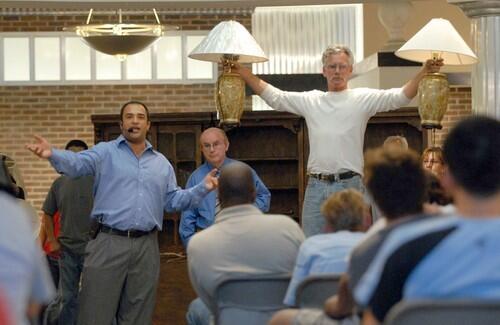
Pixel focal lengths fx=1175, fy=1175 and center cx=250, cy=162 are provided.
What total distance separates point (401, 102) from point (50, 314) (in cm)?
360

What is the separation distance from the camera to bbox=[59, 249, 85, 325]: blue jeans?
856 cm

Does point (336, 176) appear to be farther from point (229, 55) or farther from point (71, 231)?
point (71, 231)

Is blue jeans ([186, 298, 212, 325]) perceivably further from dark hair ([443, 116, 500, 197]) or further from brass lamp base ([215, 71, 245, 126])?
dark hair ([443, 116, 500, 197])

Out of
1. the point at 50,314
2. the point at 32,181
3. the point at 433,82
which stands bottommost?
the point at 50,314

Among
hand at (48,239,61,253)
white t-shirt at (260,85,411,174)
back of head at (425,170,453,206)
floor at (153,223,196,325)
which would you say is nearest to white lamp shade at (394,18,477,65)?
white t-shirt at (260,85,411,174)

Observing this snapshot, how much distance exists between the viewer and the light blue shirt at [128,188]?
6.64 metres

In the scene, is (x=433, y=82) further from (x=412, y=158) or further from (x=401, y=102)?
(x=412, y=158)

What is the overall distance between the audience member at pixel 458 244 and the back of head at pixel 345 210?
1.07 m

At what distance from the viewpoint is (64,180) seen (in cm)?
870

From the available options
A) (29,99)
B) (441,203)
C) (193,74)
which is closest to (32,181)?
(29,99)

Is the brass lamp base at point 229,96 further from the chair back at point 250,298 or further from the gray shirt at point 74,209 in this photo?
the gray shirt at point 74,209

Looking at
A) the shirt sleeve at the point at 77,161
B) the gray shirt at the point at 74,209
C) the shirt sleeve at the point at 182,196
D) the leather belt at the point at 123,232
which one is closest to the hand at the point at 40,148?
the shirt sleeve at the point at 77,161

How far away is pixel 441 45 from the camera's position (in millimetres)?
6301

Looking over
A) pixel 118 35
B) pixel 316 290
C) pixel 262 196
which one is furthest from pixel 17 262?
pixel 118 35
